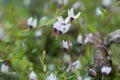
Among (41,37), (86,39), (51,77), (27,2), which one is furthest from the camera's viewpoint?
(27,2)

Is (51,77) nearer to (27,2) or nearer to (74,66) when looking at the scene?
(74,66)

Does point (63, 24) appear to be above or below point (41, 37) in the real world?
below

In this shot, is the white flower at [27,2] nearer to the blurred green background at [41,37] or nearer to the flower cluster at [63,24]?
the blurred green background at [41,37]

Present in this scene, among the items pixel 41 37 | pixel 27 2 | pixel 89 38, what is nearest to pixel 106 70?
pixel 89 38

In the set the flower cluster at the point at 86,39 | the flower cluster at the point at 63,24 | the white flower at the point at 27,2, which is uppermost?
the white flower at the point at 27,2

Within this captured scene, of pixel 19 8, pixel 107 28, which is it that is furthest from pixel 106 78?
pixel 19 8

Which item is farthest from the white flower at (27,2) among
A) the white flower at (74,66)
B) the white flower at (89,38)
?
the white flower at (74,66)

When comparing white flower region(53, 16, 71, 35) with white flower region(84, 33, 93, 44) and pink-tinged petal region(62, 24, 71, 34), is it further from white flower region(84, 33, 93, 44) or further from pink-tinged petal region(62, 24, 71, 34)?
white flower region(84, 33, 93, 44)

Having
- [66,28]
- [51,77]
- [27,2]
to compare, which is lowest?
[51,77]

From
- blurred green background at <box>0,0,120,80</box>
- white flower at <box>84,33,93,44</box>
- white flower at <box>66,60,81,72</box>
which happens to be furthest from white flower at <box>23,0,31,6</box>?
white flower at <box>66,60,81,72</box>

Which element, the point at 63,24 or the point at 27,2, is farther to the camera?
the point at 27,2

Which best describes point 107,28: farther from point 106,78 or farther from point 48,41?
point 106,78
